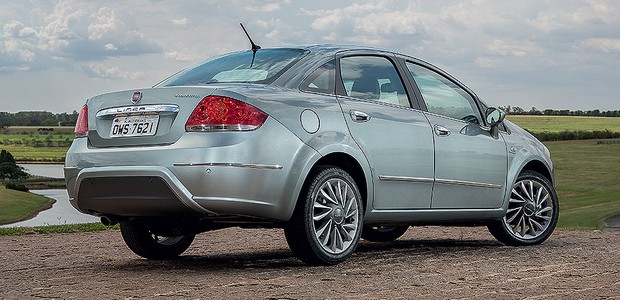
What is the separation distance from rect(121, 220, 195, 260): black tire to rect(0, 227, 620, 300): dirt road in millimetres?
156

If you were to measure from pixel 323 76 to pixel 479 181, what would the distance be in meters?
2.03

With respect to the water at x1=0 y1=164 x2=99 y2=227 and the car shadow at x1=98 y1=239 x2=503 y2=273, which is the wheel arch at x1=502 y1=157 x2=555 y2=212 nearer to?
the car shadow at x1=98 y1=239 x2=503 y2=273

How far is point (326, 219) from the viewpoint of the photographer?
23.1 feet

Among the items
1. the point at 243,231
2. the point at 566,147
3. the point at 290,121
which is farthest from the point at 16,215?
the point at 290,121

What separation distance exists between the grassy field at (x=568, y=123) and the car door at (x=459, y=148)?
7688cm

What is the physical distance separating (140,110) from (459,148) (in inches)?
116

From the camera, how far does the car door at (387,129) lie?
7.37m

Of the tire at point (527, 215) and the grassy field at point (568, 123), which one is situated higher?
the tire at point (527, 215)

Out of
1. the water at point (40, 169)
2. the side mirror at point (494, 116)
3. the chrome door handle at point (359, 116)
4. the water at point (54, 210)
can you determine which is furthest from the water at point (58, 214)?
the chrome door handle at point (359, 116)

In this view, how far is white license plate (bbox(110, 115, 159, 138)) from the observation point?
6645 mm

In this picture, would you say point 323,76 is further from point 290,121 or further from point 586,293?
point 586,293

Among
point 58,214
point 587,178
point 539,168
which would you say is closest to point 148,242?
point 539,168

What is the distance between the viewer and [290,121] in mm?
6695

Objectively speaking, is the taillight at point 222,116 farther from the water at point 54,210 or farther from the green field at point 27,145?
the green field at point 27,145
